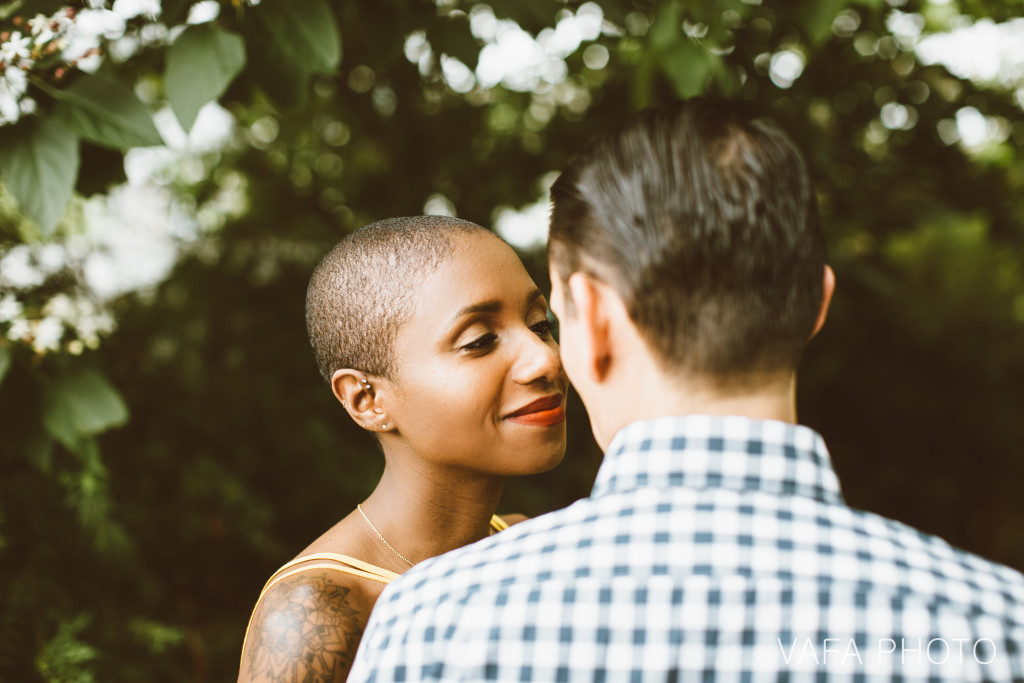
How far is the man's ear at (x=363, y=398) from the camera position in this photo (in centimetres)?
129

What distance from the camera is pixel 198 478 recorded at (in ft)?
8.20

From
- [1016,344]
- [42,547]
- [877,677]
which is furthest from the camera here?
[1016,344]

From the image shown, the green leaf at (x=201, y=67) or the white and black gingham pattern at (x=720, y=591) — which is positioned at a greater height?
the green leaf at (x=201, y=67)

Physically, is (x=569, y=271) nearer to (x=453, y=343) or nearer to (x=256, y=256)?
(x=453, y=343)

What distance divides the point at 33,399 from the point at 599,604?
1460 millimetres

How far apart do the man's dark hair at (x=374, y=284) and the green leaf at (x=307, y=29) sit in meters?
0.42

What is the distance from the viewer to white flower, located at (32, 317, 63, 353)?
165cm

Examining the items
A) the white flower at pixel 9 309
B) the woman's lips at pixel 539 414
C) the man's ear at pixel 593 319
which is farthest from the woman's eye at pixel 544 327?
the white flower at pixel 9 309

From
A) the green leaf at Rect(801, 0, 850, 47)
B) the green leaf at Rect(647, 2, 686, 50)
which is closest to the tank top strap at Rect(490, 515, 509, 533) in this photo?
the green leaf at Rect(647, 2, 686, 50)

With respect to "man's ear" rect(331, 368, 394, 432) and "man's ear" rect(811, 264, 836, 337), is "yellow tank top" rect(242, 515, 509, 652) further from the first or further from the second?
"man's ear" rect(811, 264, 836, 337)

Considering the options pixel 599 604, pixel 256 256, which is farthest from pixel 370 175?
pixel 599 604

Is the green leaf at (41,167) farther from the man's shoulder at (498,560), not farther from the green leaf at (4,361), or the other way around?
the man's shoulder at (498,560)

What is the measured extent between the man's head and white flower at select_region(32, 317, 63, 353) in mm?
1388

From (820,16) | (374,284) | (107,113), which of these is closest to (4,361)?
(107,113)
